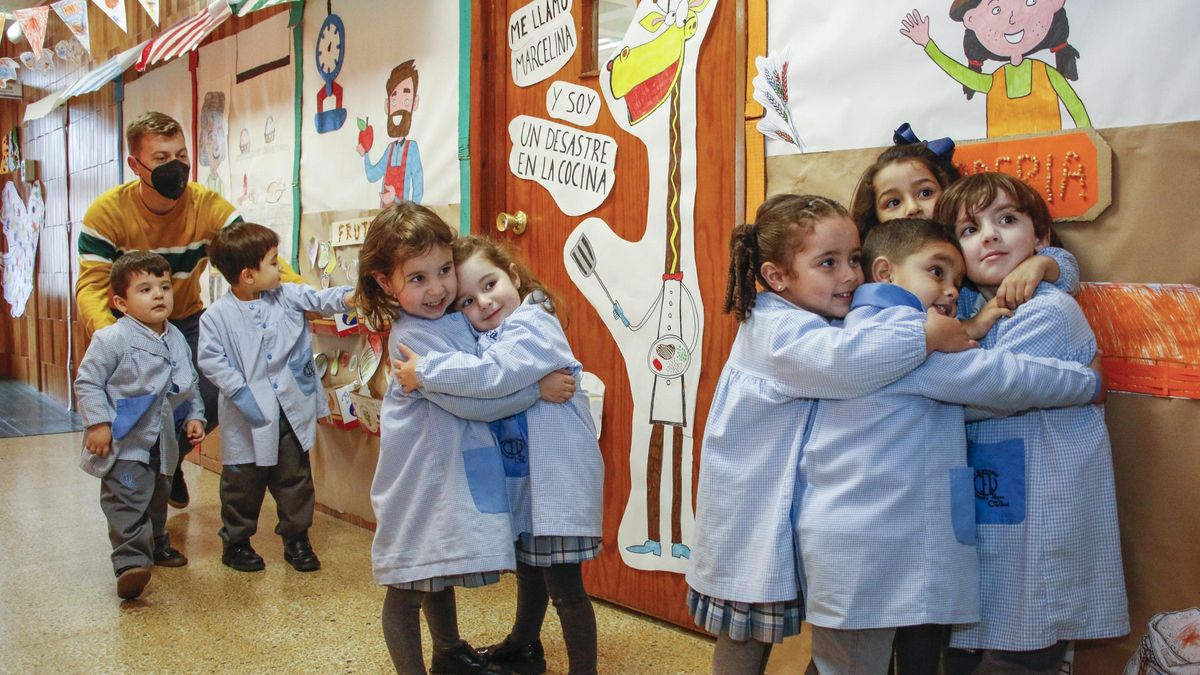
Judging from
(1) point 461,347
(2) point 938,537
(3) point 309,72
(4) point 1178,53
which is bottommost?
(2) point 938,537

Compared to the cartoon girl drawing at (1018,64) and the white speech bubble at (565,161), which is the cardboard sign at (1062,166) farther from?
the white speech bubble at (565,161)

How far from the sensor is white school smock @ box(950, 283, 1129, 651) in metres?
1.46

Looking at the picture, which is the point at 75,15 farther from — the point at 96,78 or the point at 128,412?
the point at 128,412

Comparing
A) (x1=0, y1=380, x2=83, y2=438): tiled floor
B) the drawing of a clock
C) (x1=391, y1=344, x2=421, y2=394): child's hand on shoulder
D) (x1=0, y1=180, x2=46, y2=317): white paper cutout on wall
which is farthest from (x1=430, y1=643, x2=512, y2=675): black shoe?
(x1=0, y1=180, x2=46, y2=317): white paper cutout on wall

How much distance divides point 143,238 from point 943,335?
274 cm

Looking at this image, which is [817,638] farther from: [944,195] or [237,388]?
[237,388]

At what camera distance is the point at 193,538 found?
342 cm

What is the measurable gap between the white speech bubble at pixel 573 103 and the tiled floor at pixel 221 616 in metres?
1.40

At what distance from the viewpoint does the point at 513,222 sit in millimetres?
2875

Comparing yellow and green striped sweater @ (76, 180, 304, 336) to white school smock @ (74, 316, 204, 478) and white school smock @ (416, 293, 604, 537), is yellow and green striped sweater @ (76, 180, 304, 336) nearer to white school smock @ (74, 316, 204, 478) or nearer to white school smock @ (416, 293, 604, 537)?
white school smock @ (74, 316, 204, 478)

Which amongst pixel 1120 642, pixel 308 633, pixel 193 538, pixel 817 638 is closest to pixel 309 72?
pixel 193 538

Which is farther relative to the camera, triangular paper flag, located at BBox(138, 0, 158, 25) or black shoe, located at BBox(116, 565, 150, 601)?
triangular paper flag, located at BBox(138, 0, 158, 25)

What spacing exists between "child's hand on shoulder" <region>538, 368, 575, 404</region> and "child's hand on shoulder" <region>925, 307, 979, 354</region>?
2.36 ft

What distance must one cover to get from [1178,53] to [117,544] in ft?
9.45
